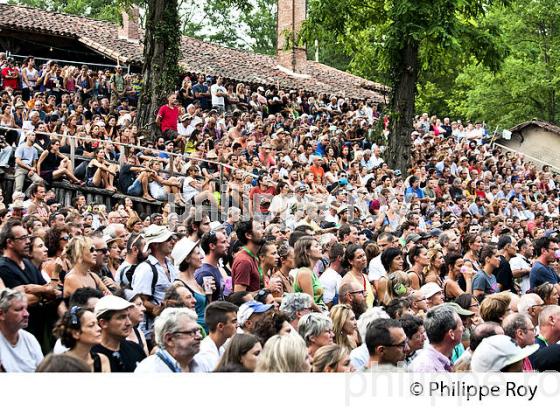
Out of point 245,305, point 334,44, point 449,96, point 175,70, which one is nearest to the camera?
point 245,305

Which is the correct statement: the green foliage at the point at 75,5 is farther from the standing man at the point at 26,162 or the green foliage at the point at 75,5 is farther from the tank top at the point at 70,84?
the standing man at the point at 26,162

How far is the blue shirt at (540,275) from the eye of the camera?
12070mm

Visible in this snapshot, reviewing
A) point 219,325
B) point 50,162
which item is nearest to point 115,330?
point 219,325

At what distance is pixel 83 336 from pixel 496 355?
2689 millimetres

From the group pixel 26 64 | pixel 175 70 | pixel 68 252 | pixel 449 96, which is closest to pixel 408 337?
pixel 68 252

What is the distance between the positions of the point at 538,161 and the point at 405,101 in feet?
48.5

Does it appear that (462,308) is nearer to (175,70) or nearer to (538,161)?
(175,70)

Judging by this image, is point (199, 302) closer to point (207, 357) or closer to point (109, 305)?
point (207, 357)

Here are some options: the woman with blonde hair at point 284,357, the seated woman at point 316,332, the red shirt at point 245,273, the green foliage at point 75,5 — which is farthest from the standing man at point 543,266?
the green foliage at point 75,5

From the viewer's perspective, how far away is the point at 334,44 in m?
26.5

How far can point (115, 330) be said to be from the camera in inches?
251

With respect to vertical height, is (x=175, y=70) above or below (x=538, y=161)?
above

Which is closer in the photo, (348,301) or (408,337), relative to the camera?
(408,337)

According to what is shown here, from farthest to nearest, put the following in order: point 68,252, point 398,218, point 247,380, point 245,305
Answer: point 398,218
point 68,252
point 245,305
point 247,380
